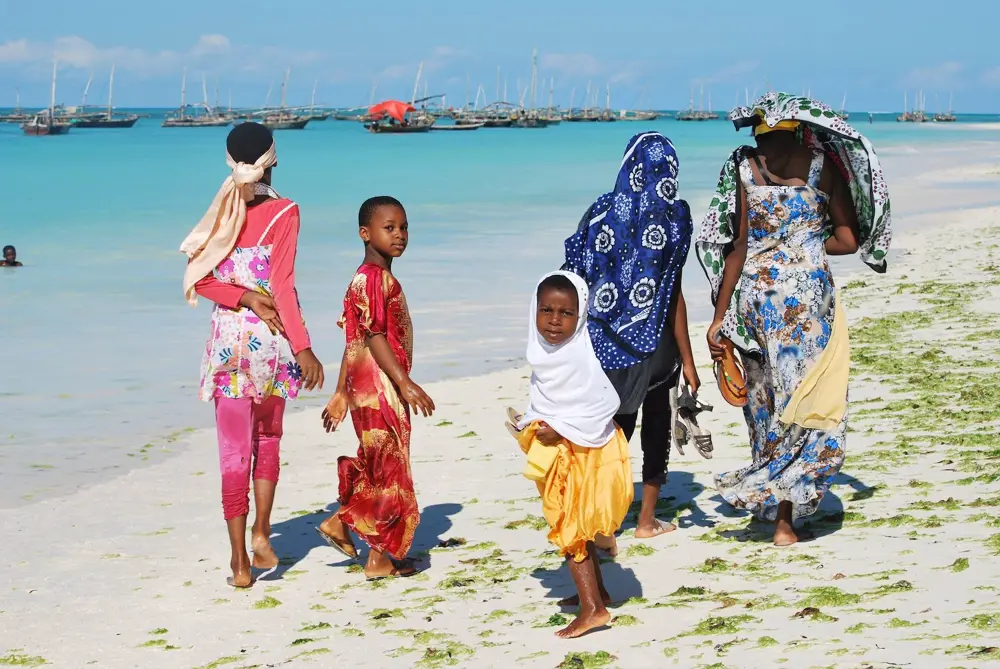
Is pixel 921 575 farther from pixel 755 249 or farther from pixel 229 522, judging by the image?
pixel 229 522

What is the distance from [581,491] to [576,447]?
0.15 m

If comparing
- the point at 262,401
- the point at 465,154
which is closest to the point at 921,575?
the point at 262,401

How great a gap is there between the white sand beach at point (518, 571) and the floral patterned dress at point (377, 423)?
25cm

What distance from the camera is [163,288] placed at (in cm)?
1611

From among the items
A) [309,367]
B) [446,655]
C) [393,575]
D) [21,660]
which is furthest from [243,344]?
[446,655]

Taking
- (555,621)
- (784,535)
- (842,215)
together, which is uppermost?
(842,215)

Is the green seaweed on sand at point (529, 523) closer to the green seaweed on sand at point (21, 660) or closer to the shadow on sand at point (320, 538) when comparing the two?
the shadow on sand at point (320, 538)

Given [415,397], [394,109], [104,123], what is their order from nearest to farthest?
[415,397] < [394,109] < [104,123]

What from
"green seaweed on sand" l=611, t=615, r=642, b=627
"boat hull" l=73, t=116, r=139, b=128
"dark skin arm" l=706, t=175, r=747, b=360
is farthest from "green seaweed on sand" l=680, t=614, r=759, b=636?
"boat hull" l=73, t=116, r=139, b=128

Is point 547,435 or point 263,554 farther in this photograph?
point 263,554

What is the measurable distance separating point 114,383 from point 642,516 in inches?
235

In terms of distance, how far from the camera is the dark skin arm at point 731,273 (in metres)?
5.05

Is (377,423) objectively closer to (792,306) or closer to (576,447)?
(576,447)

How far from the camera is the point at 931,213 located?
2417 cm
